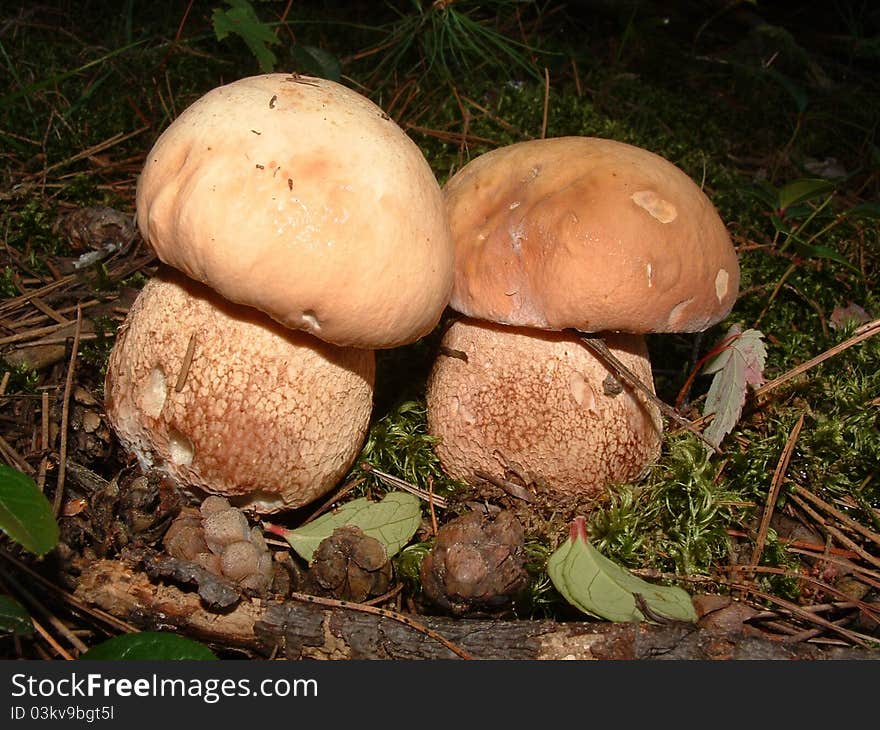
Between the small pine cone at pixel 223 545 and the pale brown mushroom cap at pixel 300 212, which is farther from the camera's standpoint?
the small pine cone at pixel 223 545

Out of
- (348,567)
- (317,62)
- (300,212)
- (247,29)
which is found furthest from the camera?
(317,62)

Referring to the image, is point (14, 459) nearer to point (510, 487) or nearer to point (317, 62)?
point (510, 487)

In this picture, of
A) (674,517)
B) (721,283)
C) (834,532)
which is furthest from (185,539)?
(834,532)

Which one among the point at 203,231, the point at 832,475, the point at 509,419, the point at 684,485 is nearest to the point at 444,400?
the point at 509,419

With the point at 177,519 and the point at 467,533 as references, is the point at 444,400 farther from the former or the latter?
the point at 177,519

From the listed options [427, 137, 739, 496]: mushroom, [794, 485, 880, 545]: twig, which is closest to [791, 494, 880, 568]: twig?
[794, 485, 880, 545]: twig

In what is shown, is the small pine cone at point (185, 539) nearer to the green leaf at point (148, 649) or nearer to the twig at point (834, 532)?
the green leaf at point (148, 649)

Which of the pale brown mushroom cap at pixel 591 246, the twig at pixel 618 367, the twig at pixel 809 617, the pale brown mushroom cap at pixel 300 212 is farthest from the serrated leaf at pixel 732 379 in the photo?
the pale brown mushroom cap at pixel 300 212
